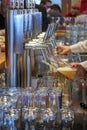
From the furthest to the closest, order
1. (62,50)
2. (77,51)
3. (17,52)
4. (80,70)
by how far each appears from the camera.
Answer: (77,51), (62,50), (80,70), (17,52)

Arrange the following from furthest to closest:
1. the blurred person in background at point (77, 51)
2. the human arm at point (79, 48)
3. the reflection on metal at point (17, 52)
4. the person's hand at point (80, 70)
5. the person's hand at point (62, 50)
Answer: the human arm at point (79, 48), the person's hand at point (62, 50), the blurred person in background at point (77, 51), the person's hand at point (80, 70), the reflection on metal at point (17, 52)

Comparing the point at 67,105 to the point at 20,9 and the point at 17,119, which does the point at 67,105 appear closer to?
the point at 17,119

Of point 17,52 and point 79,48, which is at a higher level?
point 17,52

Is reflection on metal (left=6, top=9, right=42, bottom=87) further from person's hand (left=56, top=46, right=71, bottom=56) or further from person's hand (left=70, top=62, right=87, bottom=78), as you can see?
person's hand (left=56, top=46, right=71, bottom=56)

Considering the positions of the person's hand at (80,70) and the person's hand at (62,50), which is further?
the person's hand at (62,50)

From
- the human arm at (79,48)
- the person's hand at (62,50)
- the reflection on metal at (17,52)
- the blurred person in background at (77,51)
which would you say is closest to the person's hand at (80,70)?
the blurred person in background at (77,51)

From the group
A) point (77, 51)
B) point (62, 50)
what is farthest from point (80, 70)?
point (77, 51)

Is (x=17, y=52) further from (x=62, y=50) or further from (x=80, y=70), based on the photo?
(x=62, y=50)

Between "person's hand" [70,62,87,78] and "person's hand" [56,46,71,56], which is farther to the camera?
"person's hand" [56,46,71,56]

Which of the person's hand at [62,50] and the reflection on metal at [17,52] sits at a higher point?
the reflection on metal at [17,52]

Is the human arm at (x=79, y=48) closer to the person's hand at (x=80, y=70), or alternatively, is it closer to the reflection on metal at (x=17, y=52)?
the person's hand at (x=80, y=70)

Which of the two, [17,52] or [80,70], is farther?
[80,70]

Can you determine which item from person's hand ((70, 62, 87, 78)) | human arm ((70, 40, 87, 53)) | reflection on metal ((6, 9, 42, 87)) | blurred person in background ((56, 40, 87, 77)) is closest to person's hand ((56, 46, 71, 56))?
blurred person in background ((56, 40, 87, 77))

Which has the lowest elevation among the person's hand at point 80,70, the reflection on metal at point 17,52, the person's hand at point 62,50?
the person's hand at point 80,70
